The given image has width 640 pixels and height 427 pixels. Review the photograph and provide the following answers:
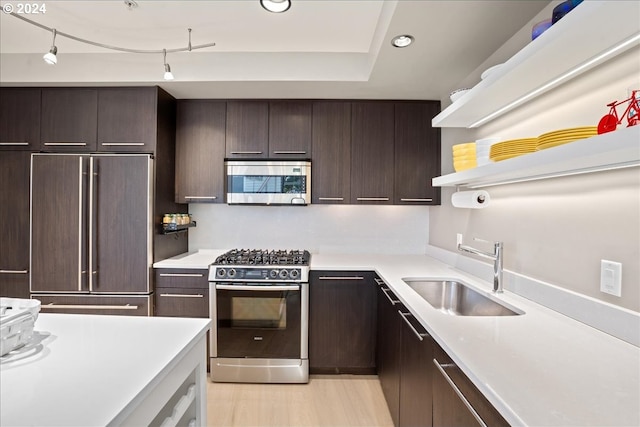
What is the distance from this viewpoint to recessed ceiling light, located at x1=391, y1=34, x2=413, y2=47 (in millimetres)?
1901

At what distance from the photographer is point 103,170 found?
2.62 meters

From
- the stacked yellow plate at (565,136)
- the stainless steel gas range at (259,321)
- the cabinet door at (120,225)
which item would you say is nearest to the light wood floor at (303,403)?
the stainless steel gas range at (259,321)

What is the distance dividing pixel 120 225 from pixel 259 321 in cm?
135

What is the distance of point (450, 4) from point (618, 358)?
5.24ft

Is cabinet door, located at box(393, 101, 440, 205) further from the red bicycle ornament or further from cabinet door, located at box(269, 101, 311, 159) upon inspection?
the red bicycle ornament

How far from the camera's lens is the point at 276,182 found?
9.61 feet

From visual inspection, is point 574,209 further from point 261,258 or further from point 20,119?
point 20,119

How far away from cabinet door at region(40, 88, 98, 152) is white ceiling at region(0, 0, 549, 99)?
114 millimetres

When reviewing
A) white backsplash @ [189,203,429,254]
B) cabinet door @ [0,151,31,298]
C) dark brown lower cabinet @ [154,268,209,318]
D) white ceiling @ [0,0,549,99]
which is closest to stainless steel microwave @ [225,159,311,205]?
white backsplash @ [189,203,429,254]

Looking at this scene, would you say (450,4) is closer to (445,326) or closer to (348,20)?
(348,20)

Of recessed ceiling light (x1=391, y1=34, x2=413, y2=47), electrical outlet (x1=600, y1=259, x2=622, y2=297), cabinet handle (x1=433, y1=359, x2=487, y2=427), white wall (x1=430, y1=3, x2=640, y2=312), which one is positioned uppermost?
recessed ceiling light (x1=391, y1=34, x2=413, y2=47)

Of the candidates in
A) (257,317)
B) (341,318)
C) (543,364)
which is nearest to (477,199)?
(543,364)

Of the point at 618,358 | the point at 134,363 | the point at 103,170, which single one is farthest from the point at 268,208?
the point at 618,358

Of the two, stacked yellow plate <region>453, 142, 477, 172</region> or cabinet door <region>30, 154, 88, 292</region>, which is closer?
stacked yellow plate <region>453, 142, 477, 172</region>
